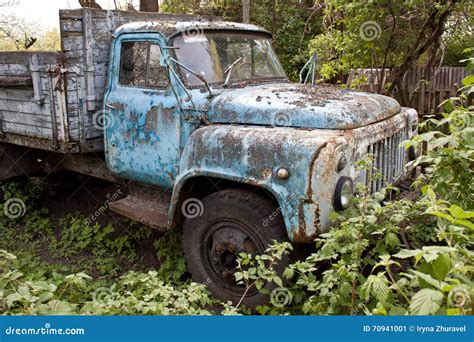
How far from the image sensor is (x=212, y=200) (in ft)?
12.9

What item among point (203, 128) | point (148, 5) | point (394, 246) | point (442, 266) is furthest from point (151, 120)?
point (148, 5)

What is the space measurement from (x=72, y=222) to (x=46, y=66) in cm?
193

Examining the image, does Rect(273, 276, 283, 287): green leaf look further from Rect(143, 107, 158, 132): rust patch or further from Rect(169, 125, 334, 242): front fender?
Rect(143, 107, 158, 132): rust patch

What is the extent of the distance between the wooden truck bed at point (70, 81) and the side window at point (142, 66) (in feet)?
1.06

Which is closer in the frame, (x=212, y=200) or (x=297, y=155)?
(x=297, y=155)

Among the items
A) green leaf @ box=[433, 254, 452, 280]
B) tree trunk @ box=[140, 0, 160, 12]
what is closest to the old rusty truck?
green leaf @ box=[433, 254, 452, 280]

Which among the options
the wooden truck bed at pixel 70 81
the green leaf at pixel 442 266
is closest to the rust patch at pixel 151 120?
the wooden truck bed at pixel 70 81

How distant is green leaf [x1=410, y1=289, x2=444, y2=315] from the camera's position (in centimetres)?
203

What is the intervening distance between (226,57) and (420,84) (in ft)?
15.2

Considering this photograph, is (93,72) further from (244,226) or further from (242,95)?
(244,226)

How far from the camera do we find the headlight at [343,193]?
11.1 ft

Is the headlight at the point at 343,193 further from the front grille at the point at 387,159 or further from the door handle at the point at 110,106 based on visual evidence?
the door handle at the point at 110,106

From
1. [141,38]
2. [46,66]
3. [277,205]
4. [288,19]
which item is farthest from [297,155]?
[288,19]

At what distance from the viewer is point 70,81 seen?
480 cm
